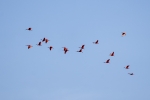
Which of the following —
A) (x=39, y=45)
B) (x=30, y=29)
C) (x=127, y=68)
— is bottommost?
(x=127, y=68)

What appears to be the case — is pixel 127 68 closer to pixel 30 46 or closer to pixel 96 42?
pixel 96 42

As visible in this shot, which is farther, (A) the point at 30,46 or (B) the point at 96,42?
(A) the point at 30,46

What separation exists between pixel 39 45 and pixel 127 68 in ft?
56.2

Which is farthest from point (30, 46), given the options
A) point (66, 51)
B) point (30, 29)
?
point (66, 51)

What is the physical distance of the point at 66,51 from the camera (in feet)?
181

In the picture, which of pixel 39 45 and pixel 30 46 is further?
pixel 30 46

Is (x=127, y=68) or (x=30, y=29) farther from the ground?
(x=30, y=29)

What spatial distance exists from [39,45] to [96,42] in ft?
34.6

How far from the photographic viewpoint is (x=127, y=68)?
2224 inches

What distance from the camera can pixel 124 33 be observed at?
190 feet

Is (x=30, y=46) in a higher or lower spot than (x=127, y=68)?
higher

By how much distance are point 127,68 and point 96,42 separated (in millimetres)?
7790

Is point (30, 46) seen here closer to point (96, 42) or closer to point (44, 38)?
point (44, 38)

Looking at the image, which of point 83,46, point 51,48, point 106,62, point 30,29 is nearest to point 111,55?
point 106,62
